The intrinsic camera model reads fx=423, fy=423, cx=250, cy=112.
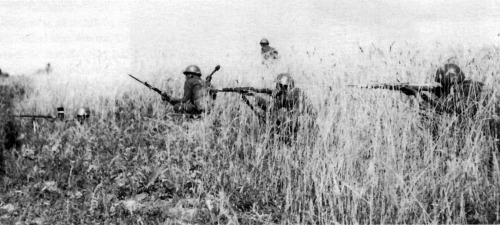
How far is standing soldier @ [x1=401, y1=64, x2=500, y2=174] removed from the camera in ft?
9.66

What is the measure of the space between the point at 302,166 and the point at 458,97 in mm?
1331

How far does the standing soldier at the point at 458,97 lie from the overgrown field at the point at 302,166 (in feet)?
0.23

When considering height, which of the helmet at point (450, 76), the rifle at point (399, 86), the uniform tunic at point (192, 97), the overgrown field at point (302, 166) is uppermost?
the helmet at point (450, 76)

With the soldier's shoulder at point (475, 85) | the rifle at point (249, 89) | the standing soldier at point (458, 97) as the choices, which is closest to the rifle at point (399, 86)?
the standing soldier at point (458, 97)

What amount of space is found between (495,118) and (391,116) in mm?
653

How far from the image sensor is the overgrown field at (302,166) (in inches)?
94.1

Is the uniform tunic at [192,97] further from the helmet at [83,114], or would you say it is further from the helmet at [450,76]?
the helmet at [450,76]

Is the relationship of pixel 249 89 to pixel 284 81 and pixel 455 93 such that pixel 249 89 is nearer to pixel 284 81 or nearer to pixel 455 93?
pixel 284 81

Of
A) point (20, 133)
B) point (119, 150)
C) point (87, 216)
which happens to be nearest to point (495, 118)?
point (87, 216)

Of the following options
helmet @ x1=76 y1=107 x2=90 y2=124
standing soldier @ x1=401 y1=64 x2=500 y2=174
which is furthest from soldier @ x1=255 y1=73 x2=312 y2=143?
helmet @ x1=76 y1=107 x2=90 y2=124

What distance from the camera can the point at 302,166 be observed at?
314 centimetres

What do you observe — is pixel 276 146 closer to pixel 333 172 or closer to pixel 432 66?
pixel 333 172

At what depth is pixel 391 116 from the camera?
2883 mm

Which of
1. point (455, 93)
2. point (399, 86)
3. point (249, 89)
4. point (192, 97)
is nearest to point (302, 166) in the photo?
point (399, 86)
